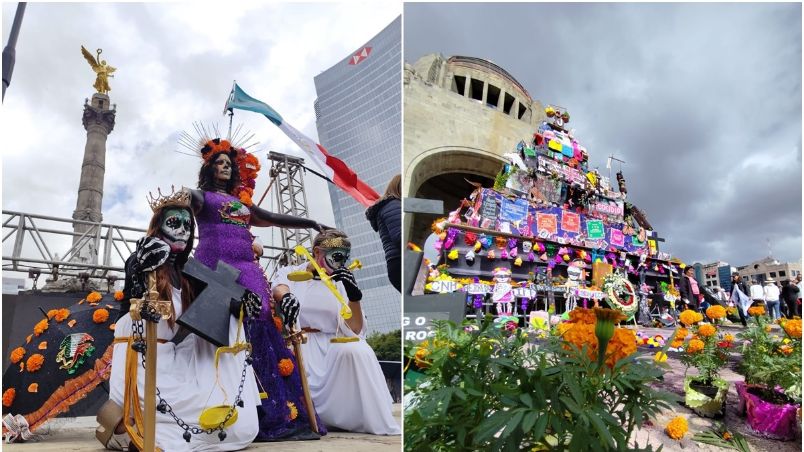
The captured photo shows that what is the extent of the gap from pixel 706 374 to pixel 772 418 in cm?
65

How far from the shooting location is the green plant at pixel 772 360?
3498mm

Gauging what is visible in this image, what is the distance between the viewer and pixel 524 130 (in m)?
16.5

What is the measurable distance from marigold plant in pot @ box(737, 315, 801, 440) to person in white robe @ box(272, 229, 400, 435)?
2529 millimetres

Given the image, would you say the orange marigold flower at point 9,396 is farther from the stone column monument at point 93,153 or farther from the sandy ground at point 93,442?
the stone column monument at point 93,153

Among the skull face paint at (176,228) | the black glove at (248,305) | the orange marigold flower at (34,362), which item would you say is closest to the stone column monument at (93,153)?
the skull face paint at (176,228)

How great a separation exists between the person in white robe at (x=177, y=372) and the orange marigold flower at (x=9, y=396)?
90 cm

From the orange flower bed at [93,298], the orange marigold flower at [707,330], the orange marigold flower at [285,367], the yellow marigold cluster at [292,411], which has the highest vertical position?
the orange flower bed at [93,298]

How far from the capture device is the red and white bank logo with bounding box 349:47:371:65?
3.93 metres

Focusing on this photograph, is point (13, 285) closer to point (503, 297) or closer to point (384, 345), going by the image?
point (384, 345)

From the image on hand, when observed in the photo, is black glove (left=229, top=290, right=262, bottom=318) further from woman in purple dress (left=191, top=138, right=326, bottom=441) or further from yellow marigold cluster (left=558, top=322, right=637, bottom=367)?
yellow marigold cluster (left=558, top=322, right=637, bottom=367)

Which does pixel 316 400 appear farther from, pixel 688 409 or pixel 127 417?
pixel 688 409

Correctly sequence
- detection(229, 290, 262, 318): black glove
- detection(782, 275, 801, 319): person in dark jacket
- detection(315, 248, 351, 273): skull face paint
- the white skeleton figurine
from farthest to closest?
1. the white skeleton figurine
2. detection(782, 275, 801, 319): person in dark jacket
3. detection(315, 248, 351, 273): skull face paint
4. detection(229, 290, 262, 318): black glove

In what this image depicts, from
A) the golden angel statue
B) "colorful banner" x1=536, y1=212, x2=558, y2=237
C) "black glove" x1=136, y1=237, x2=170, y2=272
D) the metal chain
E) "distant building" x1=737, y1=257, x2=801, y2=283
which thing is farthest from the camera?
"distant building" x1=737, y1=257, x2=801, y2=283

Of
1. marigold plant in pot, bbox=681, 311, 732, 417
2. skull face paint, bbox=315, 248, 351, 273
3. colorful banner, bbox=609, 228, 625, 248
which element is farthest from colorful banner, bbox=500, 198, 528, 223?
skull face paint, bbox=315, 248, 351, 273
